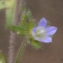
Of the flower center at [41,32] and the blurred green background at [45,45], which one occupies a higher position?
the flower center at [41,32]

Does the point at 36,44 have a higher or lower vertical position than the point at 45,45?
higher

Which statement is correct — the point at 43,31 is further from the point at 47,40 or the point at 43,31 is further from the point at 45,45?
the point at 45,45

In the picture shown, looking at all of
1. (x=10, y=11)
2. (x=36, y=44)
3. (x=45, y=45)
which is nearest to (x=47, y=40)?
(x=36, y=44)

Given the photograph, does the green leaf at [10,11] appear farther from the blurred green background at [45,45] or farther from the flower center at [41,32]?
the blurred green background at [45,45]

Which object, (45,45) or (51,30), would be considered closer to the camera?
(51,30)

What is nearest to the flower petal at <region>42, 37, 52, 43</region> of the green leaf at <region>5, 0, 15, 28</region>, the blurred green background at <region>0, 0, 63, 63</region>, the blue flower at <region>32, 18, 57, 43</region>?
the blue flower at <region>32, 18, 57, 43</region>

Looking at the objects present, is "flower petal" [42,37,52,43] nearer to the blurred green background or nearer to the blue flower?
the blue flower

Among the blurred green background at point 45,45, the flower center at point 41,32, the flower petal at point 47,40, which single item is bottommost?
the blurred green background at point 45,45

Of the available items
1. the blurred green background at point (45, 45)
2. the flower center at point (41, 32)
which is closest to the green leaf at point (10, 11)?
the flower center at point (41, 32)

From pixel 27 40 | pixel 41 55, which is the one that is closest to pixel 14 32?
pixel 27 40
